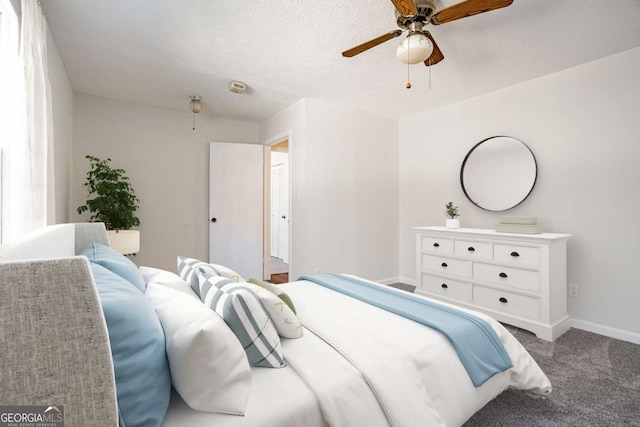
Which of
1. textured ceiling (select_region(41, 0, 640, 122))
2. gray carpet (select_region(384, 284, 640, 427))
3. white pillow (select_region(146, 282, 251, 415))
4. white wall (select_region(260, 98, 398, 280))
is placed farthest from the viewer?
A: white wall (select_region(260, 98, 398, 280))

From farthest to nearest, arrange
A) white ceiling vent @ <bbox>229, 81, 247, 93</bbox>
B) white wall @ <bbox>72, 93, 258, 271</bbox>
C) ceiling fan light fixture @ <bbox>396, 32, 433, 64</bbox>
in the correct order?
white wall @ <bbox>72, 93, 258, 271</bbox> → white ceiling vent @ <bbox>229, 81, 247, 93</bbox> → ceiling fan light fixture @ <bbox>396, 32, 433, 64</bbox>

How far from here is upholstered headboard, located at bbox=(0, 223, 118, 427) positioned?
564mm

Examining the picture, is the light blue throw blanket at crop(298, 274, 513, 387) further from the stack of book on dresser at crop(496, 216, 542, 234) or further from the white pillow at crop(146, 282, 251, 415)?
the stack of book on dresser at crop(496, 216, 542, 234)

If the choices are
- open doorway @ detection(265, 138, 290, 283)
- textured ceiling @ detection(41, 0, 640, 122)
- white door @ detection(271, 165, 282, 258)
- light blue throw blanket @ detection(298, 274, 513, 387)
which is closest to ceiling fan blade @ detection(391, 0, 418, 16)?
textured ceiling @ detection(41, 0, 640, 122)

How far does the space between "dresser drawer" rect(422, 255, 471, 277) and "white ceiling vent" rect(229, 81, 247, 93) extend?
9.09 feet

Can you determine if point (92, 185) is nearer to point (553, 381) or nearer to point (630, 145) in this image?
point (553, 381)

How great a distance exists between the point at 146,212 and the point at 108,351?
3606 mm

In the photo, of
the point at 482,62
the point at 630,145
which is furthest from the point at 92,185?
the point at 630,145

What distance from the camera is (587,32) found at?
2.21 m

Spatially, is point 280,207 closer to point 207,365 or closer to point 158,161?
point 158,161

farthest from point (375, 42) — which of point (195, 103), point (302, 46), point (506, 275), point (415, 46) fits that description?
point (195, 103)

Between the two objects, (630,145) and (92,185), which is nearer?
(630,145)

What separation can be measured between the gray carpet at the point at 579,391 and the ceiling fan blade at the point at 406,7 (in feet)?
7.33

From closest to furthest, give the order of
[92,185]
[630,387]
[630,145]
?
[630,387]
[630,145]
[92,185]
